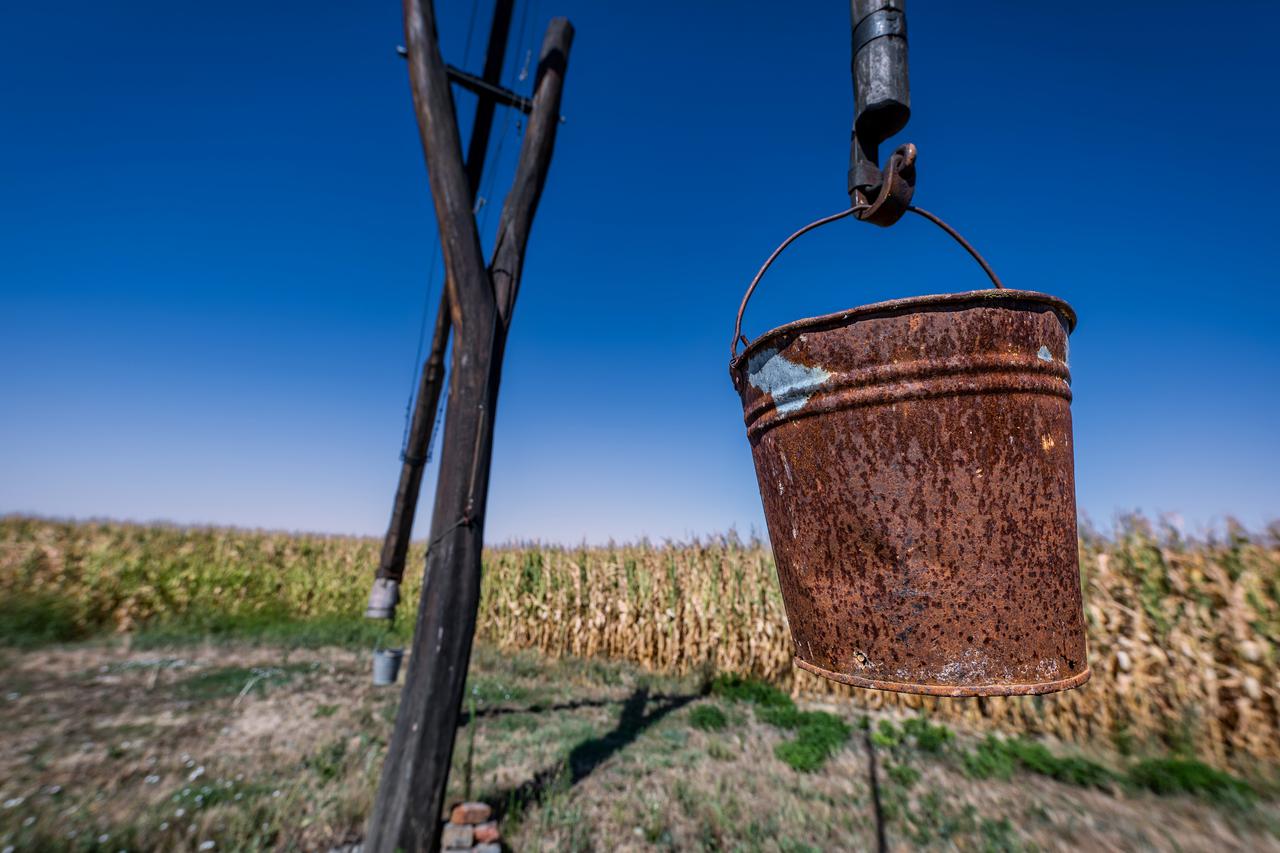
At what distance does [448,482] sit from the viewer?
11.1 feet

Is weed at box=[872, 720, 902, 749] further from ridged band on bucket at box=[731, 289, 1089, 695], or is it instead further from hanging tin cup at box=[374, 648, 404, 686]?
ridged band on bucket at box=[731, 289, 1089, 695]

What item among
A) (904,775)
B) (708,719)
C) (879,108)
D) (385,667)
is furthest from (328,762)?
(879,108)

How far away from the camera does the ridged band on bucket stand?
1.02 meters

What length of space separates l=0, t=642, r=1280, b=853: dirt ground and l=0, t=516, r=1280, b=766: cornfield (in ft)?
3.98

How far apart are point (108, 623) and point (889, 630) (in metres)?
15.2

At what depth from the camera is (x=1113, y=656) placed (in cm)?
579

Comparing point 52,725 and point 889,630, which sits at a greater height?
point 889,630

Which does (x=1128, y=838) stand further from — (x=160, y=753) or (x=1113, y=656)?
(x=160, y=753)

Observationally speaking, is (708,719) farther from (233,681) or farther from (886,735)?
(233,681)

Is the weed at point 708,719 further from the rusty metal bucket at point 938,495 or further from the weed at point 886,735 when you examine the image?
the rusty metal bucket at point 938,495

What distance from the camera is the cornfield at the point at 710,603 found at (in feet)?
16.8

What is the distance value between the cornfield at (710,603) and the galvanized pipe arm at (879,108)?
6.65 metres

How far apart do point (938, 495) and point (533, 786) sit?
4292 mm

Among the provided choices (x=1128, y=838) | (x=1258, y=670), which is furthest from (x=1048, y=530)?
(x=1258, y=670)
